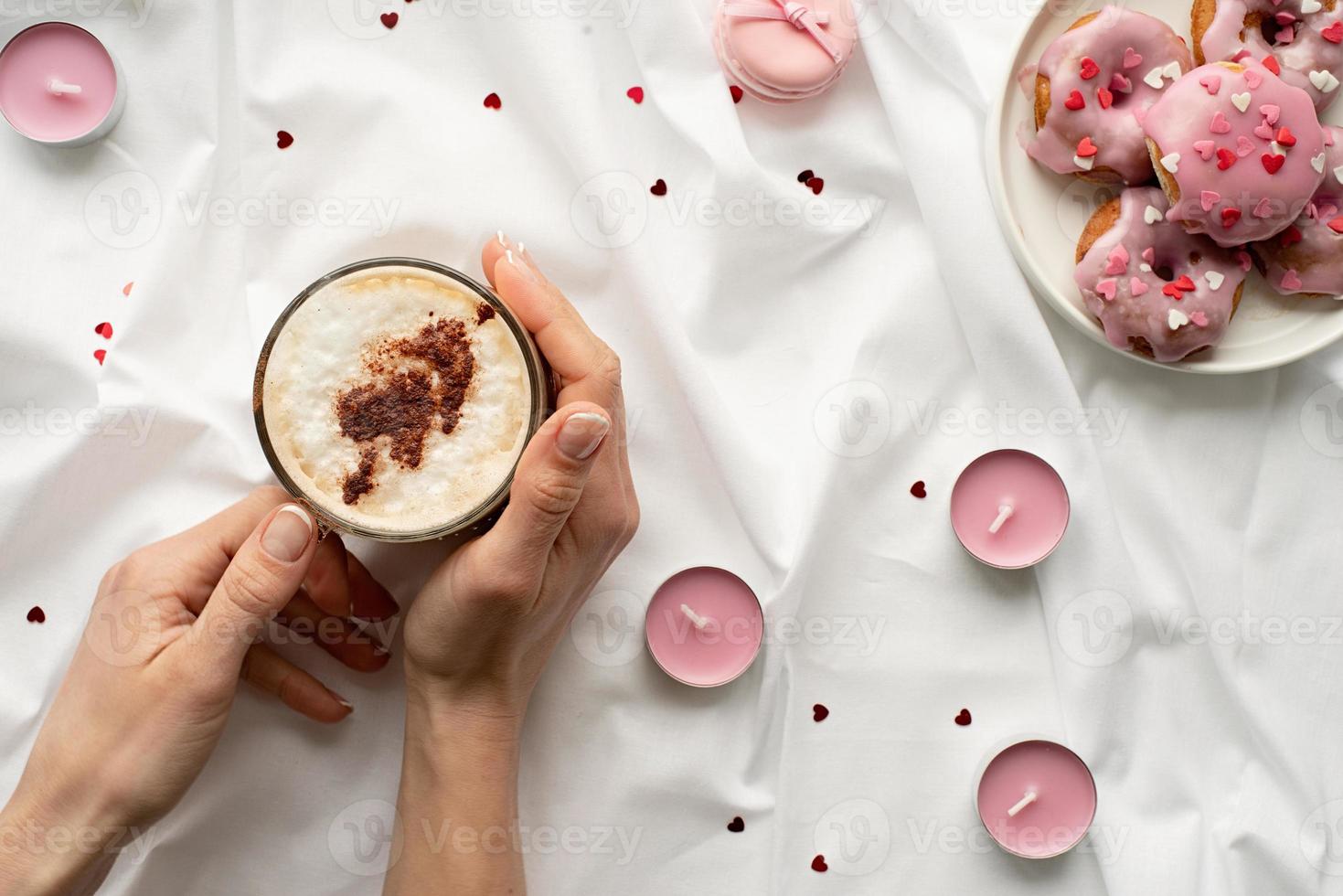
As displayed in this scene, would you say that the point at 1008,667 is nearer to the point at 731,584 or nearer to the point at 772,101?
the point at 731,584

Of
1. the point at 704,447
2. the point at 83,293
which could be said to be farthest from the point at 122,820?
the point at 704,447

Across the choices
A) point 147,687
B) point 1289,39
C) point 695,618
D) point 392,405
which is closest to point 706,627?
point 695,618

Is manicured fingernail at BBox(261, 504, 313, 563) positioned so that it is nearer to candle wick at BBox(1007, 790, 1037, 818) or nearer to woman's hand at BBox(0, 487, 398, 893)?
woman's hand at BBox(0, 487, 398, 893)

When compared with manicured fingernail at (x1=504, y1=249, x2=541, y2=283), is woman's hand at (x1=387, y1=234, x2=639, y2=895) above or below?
below

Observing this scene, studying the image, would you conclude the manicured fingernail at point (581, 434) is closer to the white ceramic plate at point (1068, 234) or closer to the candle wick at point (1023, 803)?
the white ceramic plate at point (1068, 234)

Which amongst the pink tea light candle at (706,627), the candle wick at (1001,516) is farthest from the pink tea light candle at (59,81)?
the candle wick at (1001,516)

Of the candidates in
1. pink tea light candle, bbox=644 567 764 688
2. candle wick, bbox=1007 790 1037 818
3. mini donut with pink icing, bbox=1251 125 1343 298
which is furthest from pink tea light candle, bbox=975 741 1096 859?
mini donut with pink icing, bbox=1251 125 1343 298
